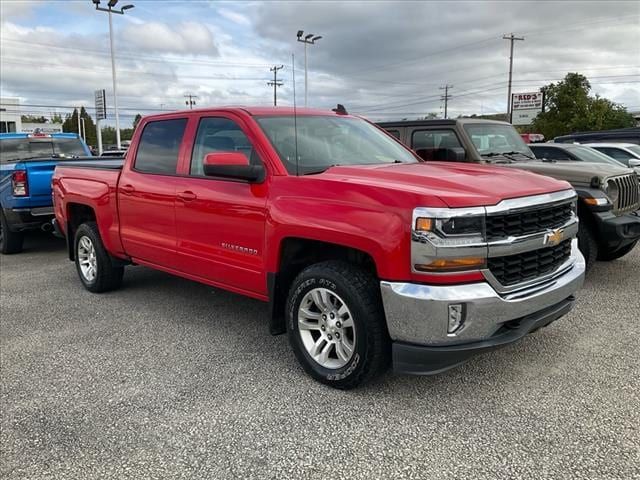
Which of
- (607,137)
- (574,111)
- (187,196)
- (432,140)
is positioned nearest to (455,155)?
(432,140)

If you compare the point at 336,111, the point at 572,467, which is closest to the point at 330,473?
the point at 572,467

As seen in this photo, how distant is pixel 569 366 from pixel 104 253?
4.66 metres

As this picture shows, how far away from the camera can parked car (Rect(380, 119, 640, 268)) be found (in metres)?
6.09

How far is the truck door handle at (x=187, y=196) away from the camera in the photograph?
177 inches

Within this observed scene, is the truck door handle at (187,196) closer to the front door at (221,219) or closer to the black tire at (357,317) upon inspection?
the front door at (221,219)

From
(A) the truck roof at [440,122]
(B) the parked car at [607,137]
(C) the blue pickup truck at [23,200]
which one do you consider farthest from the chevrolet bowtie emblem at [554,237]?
(B) the parked car at [607,137]

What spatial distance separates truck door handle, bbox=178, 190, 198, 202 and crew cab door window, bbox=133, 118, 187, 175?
311mm

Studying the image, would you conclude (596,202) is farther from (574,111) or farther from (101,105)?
(574,111)

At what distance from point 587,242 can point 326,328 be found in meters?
3.84

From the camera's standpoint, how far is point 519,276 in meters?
3.37

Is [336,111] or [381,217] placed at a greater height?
[336,111]

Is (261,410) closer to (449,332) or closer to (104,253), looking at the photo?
(449,332)

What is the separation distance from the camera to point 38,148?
10.8 metres

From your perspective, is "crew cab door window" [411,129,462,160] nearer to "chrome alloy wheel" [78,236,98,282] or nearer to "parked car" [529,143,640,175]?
"parked car" [529,143,640,175]
